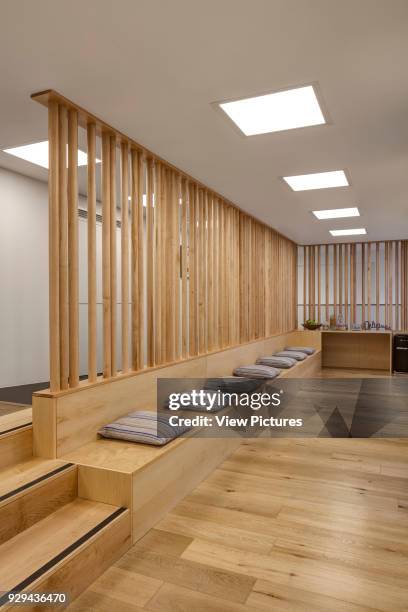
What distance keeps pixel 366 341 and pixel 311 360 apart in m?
1.70

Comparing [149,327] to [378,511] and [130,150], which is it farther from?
[378,511]

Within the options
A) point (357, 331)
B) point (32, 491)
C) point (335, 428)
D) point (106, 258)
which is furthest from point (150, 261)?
point (357, 331)

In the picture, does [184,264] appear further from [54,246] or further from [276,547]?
[276,547]

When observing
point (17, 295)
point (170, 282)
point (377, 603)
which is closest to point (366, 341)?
point (170, 282)

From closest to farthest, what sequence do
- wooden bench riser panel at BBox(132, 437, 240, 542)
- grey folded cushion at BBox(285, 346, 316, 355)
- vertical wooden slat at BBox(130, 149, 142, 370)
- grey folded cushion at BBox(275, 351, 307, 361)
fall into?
wooden bench riser panel at BBox(132, 437, 240, 542)
vertical wooden slat at BBox(130, 149, 142, 370)
grey folded cushion at BBox(275, 351, 307, 361)
grey folded cushion at BBox(285, 346, 316, 355)

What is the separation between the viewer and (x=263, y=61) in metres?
2.29

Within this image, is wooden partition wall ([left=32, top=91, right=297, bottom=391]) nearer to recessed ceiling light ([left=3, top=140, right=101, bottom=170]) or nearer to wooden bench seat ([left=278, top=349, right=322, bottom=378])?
recessed ceiling light ([left=3, top=140, right=101, bottom=170])

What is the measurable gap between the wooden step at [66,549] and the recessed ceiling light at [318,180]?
3.23 meters

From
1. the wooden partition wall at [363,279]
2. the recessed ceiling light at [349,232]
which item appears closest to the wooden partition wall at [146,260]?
the recessed ceiling light at [349,232]

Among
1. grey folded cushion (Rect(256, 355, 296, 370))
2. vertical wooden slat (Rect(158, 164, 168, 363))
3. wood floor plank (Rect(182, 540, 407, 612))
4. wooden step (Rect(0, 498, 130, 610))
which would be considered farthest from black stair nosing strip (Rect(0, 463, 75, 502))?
grey folded cushion (Rect(256, 355, 296, 370))

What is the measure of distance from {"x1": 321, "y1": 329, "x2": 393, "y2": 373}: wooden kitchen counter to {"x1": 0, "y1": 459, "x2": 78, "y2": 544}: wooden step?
21.7ft

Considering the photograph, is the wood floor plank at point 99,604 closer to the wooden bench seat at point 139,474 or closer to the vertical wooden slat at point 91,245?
the wooden bench seat at point 139,474

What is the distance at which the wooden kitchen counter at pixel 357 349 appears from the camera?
330 inches

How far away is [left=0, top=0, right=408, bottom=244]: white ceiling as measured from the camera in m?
1.93
